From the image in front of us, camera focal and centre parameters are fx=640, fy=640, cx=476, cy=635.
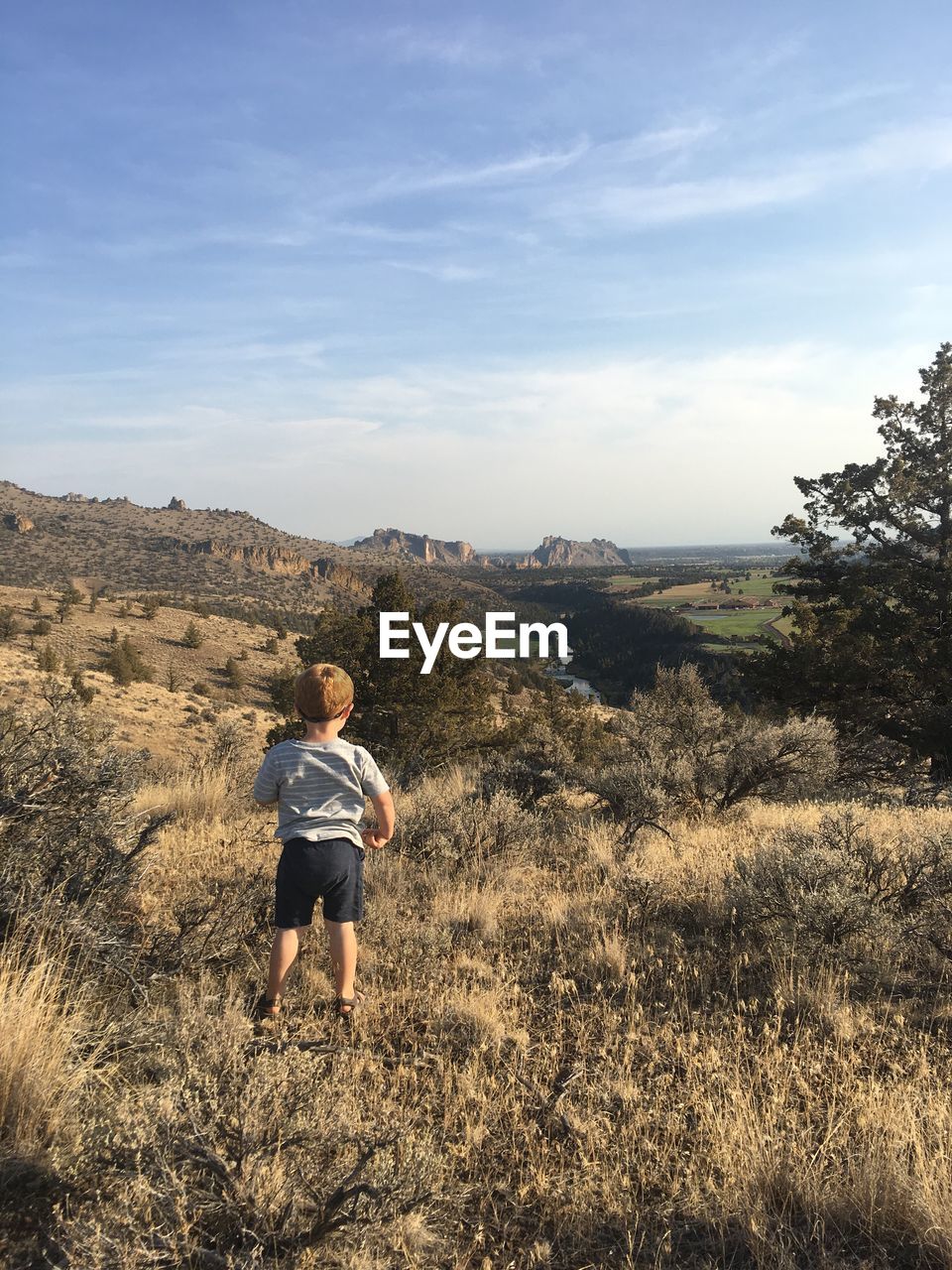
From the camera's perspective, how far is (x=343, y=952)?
3.25 meters

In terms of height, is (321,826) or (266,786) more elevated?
(266,786)

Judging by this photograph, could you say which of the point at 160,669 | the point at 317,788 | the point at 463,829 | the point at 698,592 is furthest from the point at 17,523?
the point at 317,788

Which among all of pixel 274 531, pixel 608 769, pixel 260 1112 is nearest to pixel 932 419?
pixel 608 769

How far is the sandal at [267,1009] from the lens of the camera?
10.4 feet

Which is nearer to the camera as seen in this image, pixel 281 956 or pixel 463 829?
pixel 281 956

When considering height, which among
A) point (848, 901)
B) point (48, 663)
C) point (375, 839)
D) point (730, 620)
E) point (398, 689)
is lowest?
point (730, 620)

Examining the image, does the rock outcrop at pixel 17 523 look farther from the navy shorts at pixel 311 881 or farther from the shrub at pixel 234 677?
the navy shorts at pixel 311 881

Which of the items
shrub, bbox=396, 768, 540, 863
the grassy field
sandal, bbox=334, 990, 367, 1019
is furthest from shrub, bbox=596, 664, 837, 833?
the grassy field

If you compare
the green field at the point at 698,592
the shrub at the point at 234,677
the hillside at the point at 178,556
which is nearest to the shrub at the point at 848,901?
the shrub at the point at 234,677

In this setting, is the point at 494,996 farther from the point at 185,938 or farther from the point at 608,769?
the point at 608,769

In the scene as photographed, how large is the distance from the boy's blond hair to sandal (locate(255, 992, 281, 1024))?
139 cm

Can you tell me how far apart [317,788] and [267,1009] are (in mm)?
1118

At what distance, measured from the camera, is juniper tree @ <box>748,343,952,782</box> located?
53.0 ft

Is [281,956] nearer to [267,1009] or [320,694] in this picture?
[267,1009]
